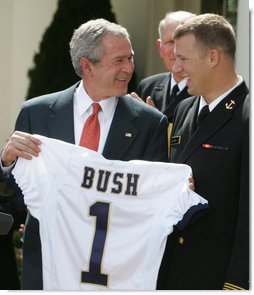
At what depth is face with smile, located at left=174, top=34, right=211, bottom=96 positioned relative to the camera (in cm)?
418

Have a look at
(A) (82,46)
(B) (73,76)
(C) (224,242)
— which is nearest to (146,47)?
(B) (73,76)

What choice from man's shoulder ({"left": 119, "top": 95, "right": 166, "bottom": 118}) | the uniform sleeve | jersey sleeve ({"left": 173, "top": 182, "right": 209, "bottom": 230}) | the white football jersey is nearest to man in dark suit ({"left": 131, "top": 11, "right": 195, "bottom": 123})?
man's shoulder ({"left": 119, "top": 95, "right": 166, "bottom": 118})

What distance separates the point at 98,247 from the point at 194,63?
1.04 metres

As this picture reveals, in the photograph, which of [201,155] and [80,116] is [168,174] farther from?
[80,116]

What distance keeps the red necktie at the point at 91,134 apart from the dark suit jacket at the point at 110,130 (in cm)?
6

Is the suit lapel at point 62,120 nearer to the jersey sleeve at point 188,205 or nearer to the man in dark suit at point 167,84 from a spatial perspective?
the jersey sleeve at point 188,205

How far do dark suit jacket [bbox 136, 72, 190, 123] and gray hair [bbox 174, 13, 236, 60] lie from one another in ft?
3.58

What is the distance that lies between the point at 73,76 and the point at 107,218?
5261mm

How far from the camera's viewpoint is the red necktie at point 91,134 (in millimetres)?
4348

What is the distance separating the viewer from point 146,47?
10180 mm

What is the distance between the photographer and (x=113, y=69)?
4.42m

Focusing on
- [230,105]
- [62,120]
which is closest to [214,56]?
[230,105]

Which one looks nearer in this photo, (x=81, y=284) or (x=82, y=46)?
(x=81, y=284)

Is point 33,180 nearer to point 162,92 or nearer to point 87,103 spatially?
point 87,103
